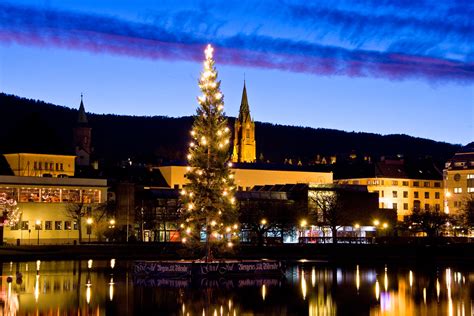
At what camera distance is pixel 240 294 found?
164ft

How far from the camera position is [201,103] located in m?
61.8

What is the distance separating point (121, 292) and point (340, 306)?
44.7 feet

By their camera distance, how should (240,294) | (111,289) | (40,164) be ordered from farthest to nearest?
(40,164) < (111,289) < (240,294)

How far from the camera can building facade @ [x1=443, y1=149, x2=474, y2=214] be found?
174750mm

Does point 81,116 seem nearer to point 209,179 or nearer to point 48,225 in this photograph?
point 48,225

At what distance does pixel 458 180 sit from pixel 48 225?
289 ft

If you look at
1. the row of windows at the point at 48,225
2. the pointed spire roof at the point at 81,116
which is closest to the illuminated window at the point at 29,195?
the row of windows at the point at 48,225

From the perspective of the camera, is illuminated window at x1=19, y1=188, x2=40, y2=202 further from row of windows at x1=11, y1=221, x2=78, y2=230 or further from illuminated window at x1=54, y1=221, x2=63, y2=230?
illuminated window at x1=54, y1=221, x2=63, y2=230

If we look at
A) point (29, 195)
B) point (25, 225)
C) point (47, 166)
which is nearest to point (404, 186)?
point (47, 166)

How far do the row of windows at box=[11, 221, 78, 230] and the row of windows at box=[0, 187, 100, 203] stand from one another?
394 centimetres

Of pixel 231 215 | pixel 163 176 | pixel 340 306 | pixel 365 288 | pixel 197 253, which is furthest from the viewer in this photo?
pixel 163 176

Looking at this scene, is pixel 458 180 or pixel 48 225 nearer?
pixel 48 225

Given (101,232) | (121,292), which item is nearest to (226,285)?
(121,292)

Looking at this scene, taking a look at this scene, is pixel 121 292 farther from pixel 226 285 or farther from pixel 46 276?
pixel 46 276
